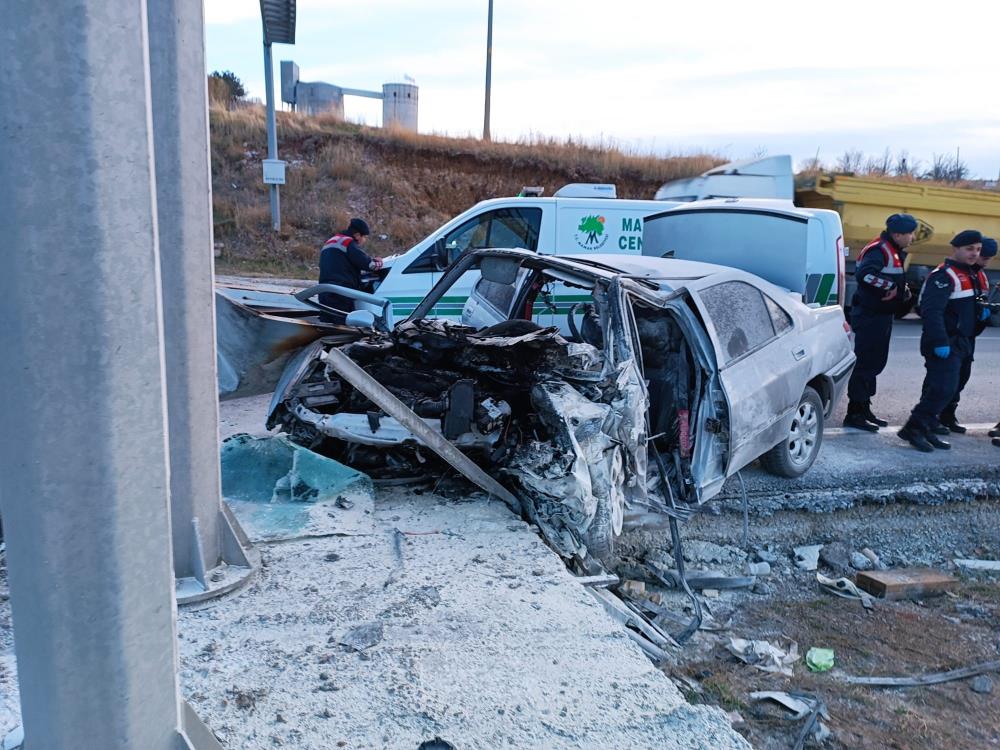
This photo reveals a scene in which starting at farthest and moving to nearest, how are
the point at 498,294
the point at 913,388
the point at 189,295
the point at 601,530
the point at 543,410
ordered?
the point at 913,388
the point at 498,294
the point at 543,410
the point at 601,530
the point at 189,295

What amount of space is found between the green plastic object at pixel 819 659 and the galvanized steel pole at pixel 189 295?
105 inches

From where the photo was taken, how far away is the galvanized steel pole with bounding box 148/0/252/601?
2.80 metres

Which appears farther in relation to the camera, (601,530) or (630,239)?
(630,239)

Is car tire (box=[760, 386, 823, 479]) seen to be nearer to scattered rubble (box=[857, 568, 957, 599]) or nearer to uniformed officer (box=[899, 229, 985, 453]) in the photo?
scattered rubble (box=[857, 568, 957, 599])

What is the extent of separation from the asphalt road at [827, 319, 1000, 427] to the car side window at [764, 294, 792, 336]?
7.41 ft

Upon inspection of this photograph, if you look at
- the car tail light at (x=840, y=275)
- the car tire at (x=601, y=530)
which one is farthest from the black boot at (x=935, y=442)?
the car tire at (x=601, y=530)

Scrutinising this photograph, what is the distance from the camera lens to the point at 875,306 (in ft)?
23.4

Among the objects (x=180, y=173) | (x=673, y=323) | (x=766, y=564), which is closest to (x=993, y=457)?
(x=766, y=564)

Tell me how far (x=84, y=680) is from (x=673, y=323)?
13.2ft

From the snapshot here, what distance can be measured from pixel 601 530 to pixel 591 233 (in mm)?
5271

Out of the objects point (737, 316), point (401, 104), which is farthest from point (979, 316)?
point (401, 104)

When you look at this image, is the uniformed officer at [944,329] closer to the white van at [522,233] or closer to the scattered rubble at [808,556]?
the scattered rubble at [808,556]

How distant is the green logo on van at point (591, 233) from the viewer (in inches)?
342

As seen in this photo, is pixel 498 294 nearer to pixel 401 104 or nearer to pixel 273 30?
pixel 273 30
